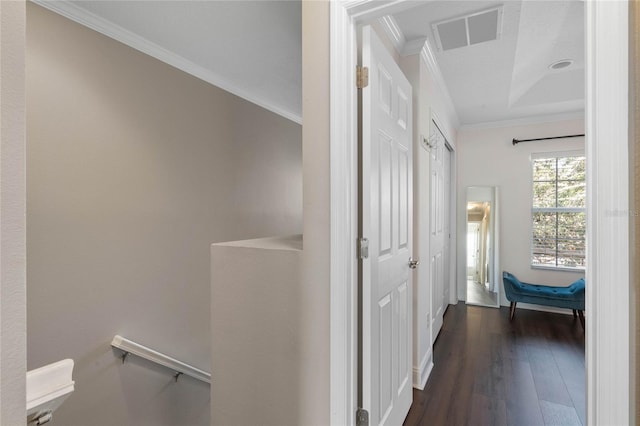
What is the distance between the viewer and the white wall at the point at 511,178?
14.0 ft

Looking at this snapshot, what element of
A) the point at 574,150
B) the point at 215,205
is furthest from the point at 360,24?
the point at 574,150

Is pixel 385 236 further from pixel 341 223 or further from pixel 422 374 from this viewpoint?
pixel 422 374

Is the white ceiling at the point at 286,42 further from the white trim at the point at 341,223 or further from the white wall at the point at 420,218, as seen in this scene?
the white trim at the point at 341,223

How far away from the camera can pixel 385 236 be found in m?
1.58

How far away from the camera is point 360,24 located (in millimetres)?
1380

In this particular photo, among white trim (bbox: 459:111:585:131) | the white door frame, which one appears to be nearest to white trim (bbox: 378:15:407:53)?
the white door frame

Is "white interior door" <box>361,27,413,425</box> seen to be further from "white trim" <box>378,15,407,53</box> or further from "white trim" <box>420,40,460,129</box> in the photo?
"white trim" <box>420,40,460,129</box>

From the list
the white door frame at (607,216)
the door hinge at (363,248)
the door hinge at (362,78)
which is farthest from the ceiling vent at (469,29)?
the door hinge at (363,248)

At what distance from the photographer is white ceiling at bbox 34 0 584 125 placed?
6.44 feet

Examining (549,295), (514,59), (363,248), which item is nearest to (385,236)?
(363,248)

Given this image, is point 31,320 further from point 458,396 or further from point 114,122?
point 458,396

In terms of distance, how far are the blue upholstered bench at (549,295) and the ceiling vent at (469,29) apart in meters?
2.93

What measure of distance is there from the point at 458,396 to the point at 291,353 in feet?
5.16

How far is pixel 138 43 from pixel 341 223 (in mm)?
2208
